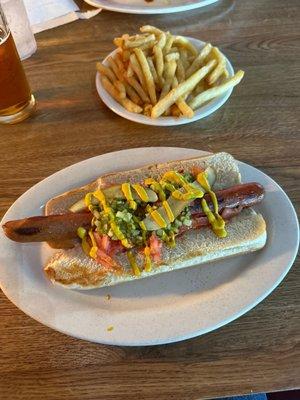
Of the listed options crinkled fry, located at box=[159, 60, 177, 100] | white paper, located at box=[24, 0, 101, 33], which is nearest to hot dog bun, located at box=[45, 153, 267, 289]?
crinkled fry, located at box=[159, 60, 177, 100]

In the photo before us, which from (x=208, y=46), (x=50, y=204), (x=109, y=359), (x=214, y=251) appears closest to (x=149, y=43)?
(x=208, y=46)

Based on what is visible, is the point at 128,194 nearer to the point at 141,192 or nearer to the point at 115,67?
the point at 141,192

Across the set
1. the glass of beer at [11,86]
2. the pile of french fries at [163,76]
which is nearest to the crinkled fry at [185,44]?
the pile of french fries at [163,76]

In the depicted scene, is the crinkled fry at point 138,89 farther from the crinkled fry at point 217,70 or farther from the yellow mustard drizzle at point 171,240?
the yellow mustard drizzle at point 171,240

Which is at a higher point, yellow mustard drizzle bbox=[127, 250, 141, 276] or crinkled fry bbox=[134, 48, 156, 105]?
crinkled fry bbox=[134, 48, 156, 105]

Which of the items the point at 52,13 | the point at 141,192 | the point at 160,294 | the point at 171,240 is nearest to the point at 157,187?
the point at 141,192

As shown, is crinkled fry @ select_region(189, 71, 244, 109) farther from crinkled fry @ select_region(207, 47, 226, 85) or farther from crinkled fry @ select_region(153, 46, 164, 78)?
crinkled fry @ select_region(153, 46, 164, 78)

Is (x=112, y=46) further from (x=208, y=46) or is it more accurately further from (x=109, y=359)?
(x=109, y=359)
